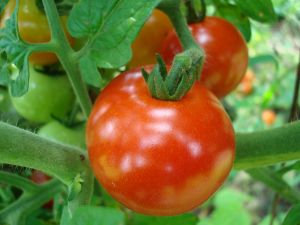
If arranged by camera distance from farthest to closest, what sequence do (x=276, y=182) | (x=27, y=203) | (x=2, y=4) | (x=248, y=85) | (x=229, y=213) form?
(x=248, y=85), (x=229, y=213), (x=276, y=182), (x=27, y=203), (x=2, y=4)

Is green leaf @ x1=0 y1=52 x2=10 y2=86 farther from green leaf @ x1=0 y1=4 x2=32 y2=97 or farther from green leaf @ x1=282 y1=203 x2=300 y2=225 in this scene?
green leaf @ x1=282 y1=203 x2=300 y2=225

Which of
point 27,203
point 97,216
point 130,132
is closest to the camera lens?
point 97,216

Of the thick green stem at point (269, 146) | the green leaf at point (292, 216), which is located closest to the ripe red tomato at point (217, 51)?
the thick green stem at point (269, 146)

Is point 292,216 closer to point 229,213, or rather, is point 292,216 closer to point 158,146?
point 158,146

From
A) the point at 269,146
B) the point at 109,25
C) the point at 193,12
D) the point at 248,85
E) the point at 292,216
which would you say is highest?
the point at 109,25

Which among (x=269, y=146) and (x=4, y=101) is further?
(x=4, y=101)

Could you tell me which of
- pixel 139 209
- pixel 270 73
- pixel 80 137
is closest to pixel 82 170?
pixel 139 209

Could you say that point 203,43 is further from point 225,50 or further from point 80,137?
point 80,137

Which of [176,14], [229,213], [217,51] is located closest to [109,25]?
[176,14]
